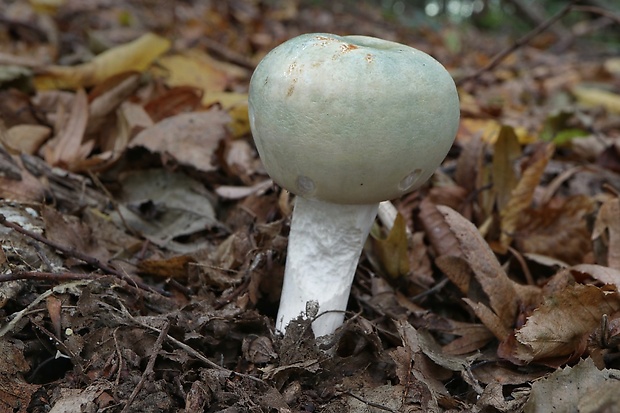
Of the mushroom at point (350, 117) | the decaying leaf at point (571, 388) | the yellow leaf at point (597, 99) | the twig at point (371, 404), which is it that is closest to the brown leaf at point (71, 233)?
the mushroom at point (350, 117)

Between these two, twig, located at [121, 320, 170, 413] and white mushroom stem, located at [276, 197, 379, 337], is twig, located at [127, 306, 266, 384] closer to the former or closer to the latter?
twig, located at [121, 320, 170, 413]

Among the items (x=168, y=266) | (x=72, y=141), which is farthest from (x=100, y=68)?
(x=168, y=266)

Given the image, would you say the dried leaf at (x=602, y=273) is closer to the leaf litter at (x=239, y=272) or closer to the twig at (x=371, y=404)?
the leaf litter at (x=239, y=272)

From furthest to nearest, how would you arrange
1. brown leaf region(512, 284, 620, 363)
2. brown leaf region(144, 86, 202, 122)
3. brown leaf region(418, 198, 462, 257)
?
brown leaf region(144, 86, 202, 122) < brown leaf region(418, 198, 462, 257) < brown leaf region(512, 284, 620, 363)

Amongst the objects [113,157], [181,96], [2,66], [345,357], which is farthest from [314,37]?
[2,66]

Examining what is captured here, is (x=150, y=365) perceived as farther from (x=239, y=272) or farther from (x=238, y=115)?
(x=238, y=115)

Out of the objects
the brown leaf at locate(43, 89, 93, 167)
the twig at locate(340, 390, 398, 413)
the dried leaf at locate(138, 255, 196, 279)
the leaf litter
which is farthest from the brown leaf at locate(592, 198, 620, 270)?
the brown leaf at locate(43, 89, 93, 167)
